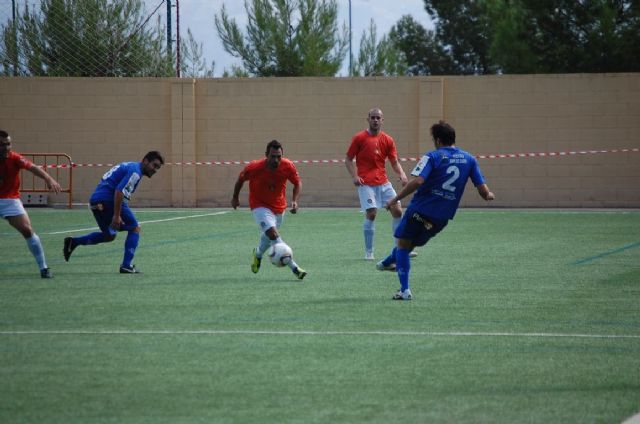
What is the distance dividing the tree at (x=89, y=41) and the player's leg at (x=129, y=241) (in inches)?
731

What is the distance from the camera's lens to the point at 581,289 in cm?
1114

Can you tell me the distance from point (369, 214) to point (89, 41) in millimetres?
18435

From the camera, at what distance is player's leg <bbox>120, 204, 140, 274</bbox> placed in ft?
41.7

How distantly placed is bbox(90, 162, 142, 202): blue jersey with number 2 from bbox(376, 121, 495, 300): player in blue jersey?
140 inches

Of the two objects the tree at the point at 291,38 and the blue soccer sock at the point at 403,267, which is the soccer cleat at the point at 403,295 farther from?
the tree at the point at 291,38

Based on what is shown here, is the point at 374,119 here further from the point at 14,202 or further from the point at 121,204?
the point at 14,202

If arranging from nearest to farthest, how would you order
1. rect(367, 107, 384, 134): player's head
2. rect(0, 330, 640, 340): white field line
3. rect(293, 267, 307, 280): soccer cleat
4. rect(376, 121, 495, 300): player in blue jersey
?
rect(0, 330, 640, 340): white field line, rect(376, 121, 495, 300): player in blue jersey, rect(293, 267, 307, 280): soccer cleat, rect(367, 107, 384, 134): player's head

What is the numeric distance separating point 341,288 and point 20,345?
4079 mm

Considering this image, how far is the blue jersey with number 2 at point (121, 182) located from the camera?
12.5 meters

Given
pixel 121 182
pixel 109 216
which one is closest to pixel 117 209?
pixel 121 182

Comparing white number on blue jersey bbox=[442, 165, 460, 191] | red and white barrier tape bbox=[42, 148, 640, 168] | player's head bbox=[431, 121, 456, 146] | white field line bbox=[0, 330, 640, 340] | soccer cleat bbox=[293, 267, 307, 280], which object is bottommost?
soccer cleat bbox=[293, 267, 307, 280]

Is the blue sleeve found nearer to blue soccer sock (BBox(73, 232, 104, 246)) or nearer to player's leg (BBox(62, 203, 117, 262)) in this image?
player's leg (BBox(62, 203, 117, 262))

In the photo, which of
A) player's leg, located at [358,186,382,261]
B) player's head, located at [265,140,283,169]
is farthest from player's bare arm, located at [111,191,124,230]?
player's leg, located at [358,186,382,261]

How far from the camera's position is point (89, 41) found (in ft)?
103
